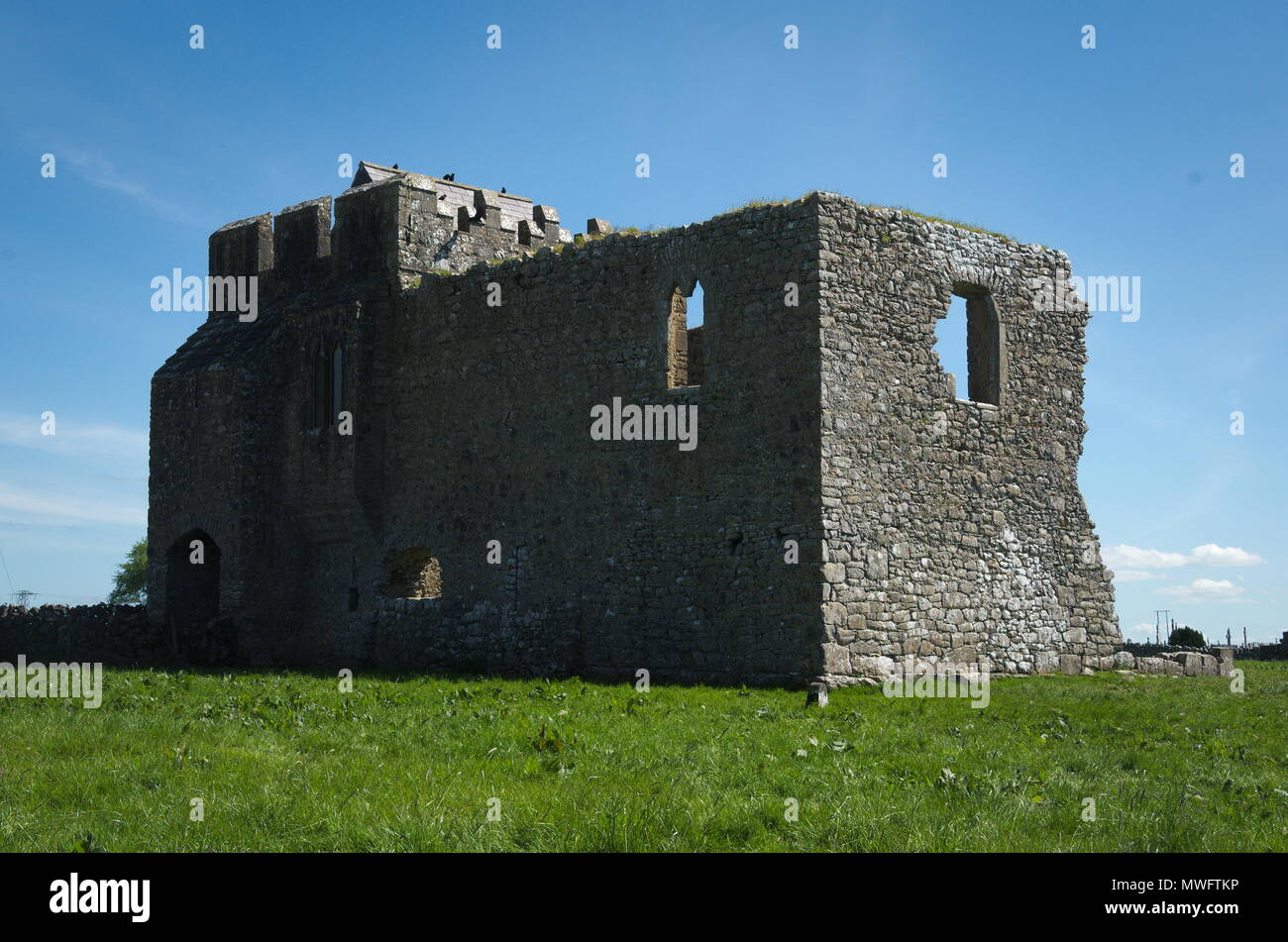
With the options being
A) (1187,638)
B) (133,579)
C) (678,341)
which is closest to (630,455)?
(678,341)

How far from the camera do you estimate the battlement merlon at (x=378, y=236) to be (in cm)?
2167

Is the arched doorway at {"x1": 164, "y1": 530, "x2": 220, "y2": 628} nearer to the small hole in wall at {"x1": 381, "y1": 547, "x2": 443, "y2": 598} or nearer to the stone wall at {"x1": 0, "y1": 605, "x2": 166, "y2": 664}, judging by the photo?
the stone wall at {"x1": 0, "y1": 605, "x2": 166, "y2": 664}

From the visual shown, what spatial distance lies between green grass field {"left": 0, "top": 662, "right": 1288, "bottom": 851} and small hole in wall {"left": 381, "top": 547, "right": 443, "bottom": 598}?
22.0ft

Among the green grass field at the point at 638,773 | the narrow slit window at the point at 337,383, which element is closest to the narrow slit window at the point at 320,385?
the narrow slit window at the point at 337,383

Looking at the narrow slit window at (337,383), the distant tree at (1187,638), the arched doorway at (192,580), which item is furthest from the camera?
the distant tree at (1187,638)

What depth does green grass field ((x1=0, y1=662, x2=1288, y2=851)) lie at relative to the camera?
7.24 metres

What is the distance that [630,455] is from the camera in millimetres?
17859

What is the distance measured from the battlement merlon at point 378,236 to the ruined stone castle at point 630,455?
70 mm

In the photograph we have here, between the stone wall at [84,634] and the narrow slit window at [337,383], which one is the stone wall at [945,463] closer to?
the narrow slit window at [337,383]

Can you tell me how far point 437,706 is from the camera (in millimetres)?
13141

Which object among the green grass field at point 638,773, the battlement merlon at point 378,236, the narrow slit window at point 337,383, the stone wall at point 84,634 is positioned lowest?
the green grass field at point 638,773

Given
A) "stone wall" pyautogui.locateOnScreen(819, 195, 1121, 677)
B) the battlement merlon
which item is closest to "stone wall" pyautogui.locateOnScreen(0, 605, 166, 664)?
the battlement merlon

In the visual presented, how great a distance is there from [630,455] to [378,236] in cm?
720
